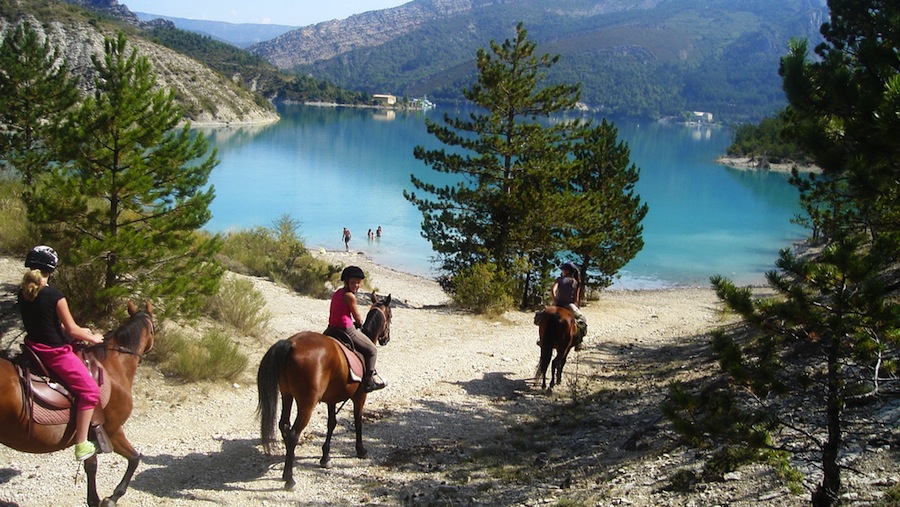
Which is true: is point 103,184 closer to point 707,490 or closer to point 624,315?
point 707,490

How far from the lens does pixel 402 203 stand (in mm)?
59438

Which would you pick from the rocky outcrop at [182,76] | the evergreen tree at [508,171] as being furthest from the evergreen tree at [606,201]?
the rocky outcrop at [182,76]

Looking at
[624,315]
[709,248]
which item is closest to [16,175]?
[624,315]

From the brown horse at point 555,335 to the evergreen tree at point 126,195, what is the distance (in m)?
5.31

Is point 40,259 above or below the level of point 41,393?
above

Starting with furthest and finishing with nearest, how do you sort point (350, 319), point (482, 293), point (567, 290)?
1. point (482, 293)
2. point (567, 290)
3. point (350, 319)

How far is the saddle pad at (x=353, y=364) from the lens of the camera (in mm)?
7648

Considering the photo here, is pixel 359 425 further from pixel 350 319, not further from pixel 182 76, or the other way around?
pixel 182 76

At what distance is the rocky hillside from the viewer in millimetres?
96500

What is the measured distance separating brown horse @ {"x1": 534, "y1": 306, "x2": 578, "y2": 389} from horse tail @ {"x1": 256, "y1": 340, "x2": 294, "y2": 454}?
5285mm

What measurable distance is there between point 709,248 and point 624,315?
32.2 meters

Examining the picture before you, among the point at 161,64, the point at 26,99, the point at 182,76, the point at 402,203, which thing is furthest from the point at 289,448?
the point at 161,64

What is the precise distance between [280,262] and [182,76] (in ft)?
353

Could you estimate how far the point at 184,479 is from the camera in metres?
6.86
